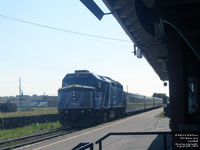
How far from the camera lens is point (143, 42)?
11938 millimetres

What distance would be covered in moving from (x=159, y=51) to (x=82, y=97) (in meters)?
9.77

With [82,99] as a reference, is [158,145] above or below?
below

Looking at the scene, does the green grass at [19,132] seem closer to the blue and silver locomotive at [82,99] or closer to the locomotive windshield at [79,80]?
the blue and silver locomotive at [82,99]

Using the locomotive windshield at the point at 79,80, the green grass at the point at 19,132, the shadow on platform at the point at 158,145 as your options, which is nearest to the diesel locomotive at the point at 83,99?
the locomotive windshield at the point at 79,80

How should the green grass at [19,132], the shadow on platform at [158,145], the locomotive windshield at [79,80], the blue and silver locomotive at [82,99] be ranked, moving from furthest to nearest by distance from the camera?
the locomotive windshield at [79,80] < the blue and silver locomotive at [82,99] < the green grass at [19,132] < the shadow on platform at [158,145]

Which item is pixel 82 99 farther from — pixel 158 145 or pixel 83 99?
pixel 158 145

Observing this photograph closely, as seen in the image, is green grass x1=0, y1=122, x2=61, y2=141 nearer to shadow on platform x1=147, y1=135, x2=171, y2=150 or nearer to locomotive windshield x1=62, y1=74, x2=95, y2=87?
locomotive windshield x1=62, y1=74, x2=95, y2=87

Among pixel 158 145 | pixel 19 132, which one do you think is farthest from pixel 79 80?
pixel 158 145

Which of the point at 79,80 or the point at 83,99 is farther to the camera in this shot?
the point at 79,80

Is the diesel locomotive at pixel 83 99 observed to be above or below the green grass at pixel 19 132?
above

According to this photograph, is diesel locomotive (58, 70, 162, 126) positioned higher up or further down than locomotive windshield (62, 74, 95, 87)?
further down

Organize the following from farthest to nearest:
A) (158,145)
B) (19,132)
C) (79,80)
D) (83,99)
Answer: (79,80), (83,99), (19,132), (158,145)

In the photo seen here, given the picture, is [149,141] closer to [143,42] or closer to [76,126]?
[143,42]

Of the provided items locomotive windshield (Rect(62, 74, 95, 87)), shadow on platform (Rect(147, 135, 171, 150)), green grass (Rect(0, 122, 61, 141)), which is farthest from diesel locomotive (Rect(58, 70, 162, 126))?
shadow on platform (Rect(147, 135, 171, 150))
